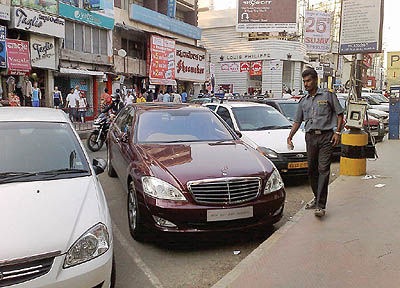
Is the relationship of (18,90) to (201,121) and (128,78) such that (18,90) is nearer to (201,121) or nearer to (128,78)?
(128,78)

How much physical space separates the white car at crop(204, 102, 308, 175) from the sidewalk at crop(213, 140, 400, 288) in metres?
1.36

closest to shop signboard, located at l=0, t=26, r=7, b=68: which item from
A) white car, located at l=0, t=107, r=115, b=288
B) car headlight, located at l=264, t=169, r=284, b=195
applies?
white car, located at l=0, t=107, r=115, b=288

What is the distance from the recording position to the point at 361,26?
24.8 ft

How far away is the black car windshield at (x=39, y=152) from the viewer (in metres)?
3.47

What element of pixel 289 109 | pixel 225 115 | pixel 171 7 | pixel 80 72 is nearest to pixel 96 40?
pixel 80 72

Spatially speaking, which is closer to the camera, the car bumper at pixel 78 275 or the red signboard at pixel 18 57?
the car bumper at pixel 78 275

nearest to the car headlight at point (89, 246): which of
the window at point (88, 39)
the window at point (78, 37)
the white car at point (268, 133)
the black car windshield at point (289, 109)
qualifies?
the white car at point (268, 133)

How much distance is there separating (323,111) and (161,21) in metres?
23.9

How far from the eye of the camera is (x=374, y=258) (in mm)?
3570

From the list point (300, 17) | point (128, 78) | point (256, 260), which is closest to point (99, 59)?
point (128, 78)

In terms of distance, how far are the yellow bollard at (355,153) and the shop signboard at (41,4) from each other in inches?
589

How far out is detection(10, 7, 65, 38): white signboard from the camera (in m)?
15.8

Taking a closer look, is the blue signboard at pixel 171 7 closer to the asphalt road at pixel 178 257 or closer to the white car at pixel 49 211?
the asphalt road at pixel 178 257

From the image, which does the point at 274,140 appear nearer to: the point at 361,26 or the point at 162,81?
the point at 361,26
